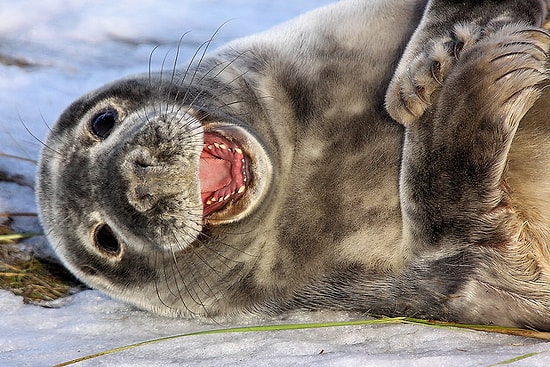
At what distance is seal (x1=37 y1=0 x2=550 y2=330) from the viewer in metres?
2.42

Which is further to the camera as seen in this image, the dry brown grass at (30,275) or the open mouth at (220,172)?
the dry brown grass at (30,275)

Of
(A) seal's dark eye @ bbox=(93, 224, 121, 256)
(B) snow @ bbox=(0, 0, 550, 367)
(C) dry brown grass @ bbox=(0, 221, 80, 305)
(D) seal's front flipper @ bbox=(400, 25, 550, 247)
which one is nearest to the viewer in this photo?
(D) seal's front flipper @ bbox=(400, 25, 550, 247)

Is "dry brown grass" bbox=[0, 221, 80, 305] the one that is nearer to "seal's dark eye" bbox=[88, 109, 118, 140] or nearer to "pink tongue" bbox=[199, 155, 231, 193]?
"seal's dark eye" bbox=[88, 109, 118, 140]

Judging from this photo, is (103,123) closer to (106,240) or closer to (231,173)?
(106,240)

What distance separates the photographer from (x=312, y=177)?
9.41 ft

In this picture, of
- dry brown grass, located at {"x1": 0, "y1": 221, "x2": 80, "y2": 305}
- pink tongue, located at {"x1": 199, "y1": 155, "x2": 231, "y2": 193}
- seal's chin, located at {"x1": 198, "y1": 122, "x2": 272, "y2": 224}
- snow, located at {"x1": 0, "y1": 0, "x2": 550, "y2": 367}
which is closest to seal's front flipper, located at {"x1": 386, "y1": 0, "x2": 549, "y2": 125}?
seal's chin, located at {"x1": 198, "y1": 122, "x2": 272, "y2": 224}

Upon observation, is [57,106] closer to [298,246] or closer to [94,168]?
[94,168]

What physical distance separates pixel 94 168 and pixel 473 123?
136 cm

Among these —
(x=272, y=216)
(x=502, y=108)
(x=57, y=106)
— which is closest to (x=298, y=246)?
(x=272, y=216)

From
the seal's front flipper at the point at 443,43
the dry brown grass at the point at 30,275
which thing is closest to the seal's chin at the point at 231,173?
the seal's front flipper at the point at 443,43

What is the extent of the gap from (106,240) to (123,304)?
41 cm

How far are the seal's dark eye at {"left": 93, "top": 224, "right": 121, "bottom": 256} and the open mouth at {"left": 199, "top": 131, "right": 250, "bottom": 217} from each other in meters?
0.39

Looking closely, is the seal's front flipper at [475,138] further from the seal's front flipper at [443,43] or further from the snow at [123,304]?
the snow at [123,304]

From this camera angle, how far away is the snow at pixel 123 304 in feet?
8.14
